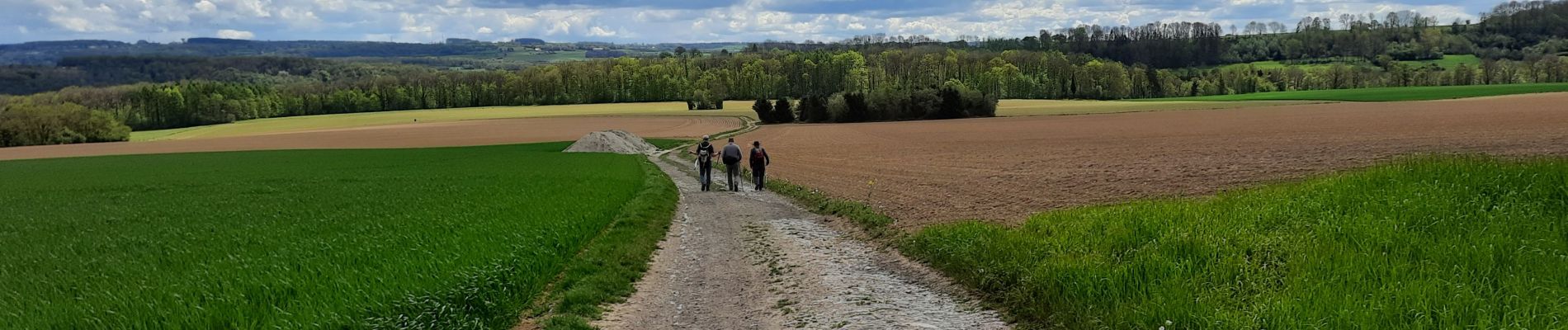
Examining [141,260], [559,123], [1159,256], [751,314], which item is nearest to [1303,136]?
[1159,256]

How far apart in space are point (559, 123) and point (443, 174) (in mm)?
75975

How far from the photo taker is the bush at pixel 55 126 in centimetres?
10131

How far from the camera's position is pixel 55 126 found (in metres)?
104

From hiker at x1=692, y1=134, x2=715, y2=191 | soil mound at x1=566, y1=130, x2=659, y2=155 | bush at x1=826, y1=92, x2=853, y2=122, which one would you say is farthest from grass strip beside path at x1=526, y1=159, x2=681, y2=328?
bush at x1=826, y1=92, x2=853, y2=122

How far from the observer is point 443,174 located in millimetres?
33844

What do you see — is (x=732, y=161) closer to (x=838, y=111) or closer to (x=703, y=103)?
(x=838, y=111)

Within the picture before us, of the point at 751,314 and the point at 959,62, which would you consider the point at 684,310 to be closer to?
the point at 751,314

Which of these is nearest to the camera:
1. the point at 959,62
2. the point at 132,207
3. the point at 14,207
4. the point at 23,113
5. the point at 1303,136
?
the point at 132,207

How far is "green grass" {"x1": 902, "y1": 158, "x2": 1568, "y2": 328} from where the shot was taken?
6988mm

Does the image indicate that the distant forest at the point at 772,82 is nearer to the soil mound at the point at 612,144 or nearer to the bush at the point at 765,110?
Answer: the bush at the point at 765,110

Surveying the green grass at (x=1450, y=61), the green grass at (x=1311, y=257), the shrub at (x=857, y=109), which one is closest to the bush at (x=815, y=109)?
the shrub at (x=857, y=109)

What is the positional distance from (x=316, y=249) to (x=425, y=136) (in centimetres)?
8702

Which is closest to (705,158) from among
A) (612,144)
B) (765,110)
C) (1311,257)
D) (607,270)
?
(607,270)

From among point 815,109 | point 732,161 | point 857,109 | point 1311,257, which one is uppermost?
point 815,109
